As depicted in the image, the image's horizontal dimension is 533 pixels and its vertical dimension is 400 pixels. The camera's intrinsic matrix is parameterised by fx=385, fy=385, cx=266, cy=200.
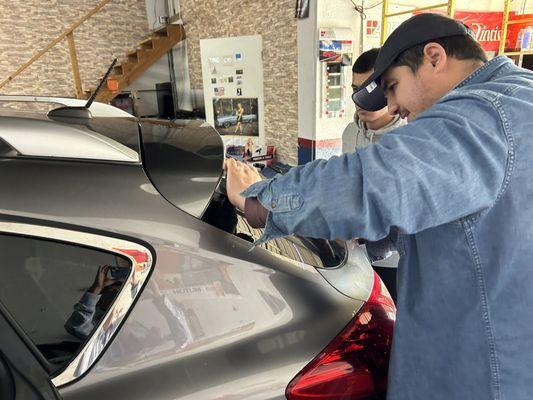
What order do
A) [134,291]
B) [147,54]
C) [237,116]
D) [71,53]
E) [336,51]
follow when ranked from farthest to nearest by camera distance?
[147,54] < [71,53] < [237,116] < [336,51] < [134,291]

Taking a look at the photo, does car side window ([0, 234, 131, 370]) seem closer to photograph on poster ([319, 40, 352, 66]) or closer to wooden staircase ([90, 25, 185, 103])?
photograph on poster ([319, 40, 352, 66])

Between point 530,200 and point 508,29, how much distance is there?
552cm

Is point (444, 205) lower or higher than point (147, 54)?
lower

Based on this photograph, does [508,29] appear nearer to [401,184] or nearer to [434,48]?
[434,48]

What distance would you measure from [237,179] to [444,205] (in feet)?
1.39

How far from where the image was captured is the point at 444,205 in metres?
0.59

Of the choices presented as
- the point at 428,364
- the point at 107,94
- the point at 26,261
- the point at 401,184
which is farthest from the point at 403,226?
the point at 107,94

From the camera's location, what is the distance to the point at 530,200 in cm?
65

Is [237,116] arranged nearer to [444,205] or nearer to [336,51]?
[336,51]

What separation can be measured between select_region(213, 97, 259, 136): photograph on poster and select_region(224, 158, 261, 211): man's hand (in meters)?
5.11

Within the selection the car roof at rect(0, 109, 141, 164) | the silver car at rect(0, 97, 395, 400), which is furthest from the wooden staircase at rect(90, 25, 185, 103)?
the silver car at rect(0, 97, 395, 400)

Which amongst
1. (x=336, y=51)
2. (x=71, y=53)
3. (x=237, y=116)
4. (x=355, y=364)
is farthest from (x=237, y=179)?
(x=71, y=53)

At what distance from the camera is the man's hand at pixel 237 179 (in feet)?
2.64

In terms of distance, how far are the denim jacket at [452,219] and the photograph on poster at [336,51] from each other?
389 cm
